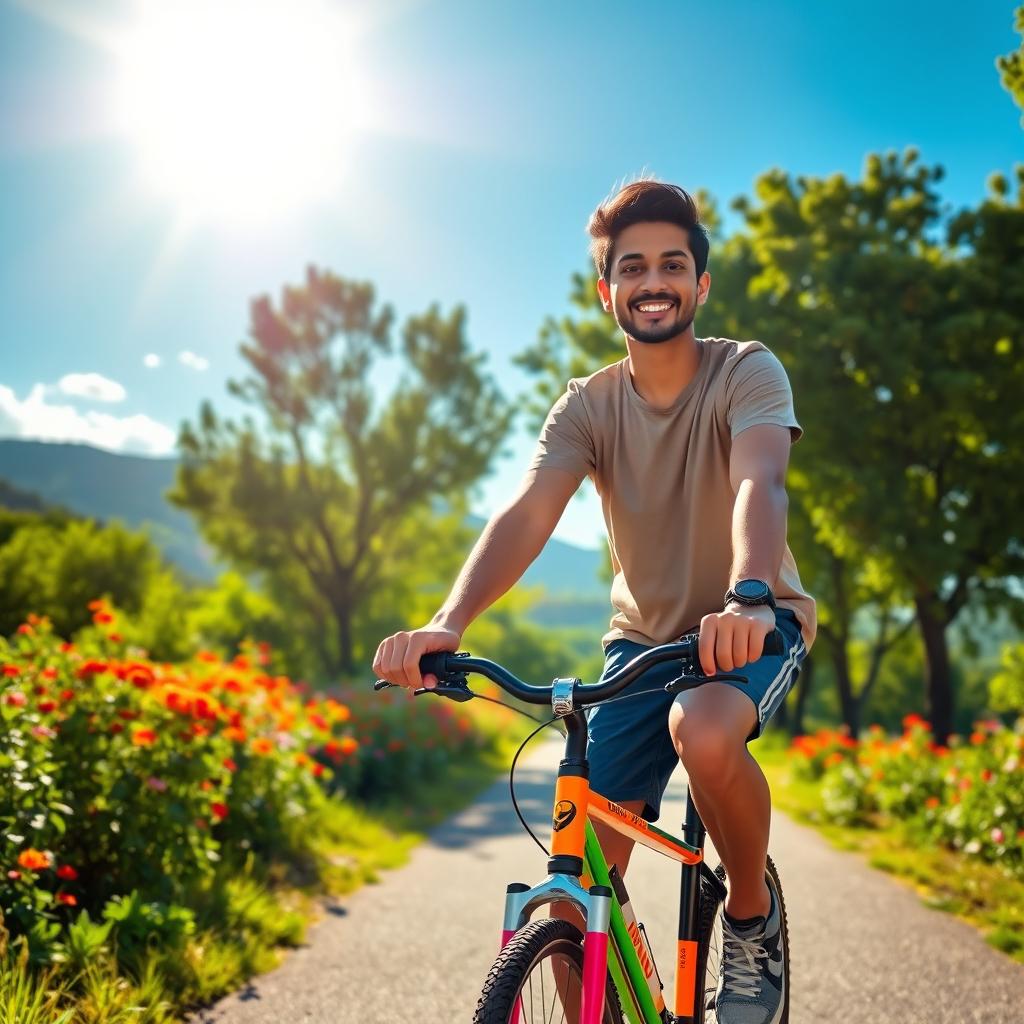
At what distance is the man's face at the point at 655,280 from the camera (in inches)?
101

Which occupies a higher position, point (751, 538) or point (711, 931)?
point (751, 538)

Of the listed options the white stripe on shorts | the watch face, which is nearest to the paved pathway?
the white stripe on shorts

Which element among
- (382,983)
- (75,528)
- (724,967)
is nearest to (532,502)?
(724,967)

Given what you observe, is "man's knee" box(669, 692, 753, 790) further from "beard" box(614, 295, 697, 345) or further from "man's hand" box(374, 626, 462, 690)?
"beard" box(614, 295, 697, 345)

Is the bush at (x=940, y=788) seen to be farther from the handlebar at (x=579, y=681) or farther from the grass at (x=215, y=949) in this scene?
the handlebar at (x=579, y=681)

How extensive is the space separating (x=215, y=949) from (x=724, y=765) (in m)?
2.87

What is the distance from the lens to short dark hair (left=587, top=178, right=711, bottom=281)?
2.57 meters

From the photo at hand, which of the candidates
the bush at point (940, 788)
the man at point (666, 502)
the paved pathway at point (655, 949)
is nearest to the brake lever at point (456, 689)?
the man at point (666, 502)

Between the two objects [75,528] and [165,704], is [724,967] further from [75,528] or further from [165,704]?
[75,528]

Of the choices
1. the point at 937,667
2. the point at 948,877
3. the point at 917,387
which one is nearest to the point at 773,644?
the point at 948,877

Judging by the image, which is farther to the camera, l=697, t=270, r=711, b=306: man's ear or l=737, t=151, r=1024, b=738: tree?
l=737, t=151, r=1024, b=738: tree

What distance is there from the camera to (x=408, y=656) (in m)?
2.06

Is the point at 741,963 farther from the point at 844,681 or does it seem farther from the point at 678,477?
the point at 844,681

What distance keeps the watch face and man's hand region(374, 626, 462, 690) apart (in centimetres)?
61
